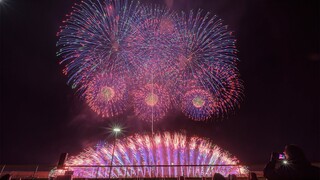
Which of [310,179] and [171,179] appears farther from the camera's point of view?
[171,179]

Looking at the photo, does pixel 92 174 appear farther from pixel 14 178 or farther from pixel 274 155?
pixel 274 155

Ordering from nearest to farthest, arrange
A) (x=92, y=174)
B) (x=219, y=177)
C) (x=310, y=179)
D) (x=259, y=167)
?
(x=310, y=179) → (x=219, y=177) → (x=92, y=174) → (x=259, y=167)

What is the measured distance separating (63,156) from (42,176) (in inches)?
904

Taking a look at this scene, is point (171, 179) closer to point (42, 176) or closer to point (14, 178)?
point (42, 176)

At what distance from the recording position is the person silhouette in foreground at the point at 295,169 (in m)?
3.42

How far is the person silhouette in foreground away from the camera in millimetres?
3424

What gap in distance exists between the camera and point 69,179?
24.2ft

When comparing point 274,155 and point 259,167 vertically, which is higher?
point 274,155

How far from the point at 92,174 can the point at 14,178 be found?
9334 mm

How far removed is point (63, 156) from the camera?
8.70 m

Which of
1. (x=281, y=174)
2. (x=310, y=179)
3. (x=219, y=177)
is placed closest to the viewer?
(x=310, y=179)

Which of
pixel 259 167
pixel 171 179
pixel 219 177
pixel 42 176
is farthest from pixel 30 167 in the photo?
pixel 219 177

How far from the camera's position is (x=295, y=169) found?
11.6 ft

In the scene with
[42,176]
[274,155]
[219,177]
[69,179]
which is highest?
[274,155]
